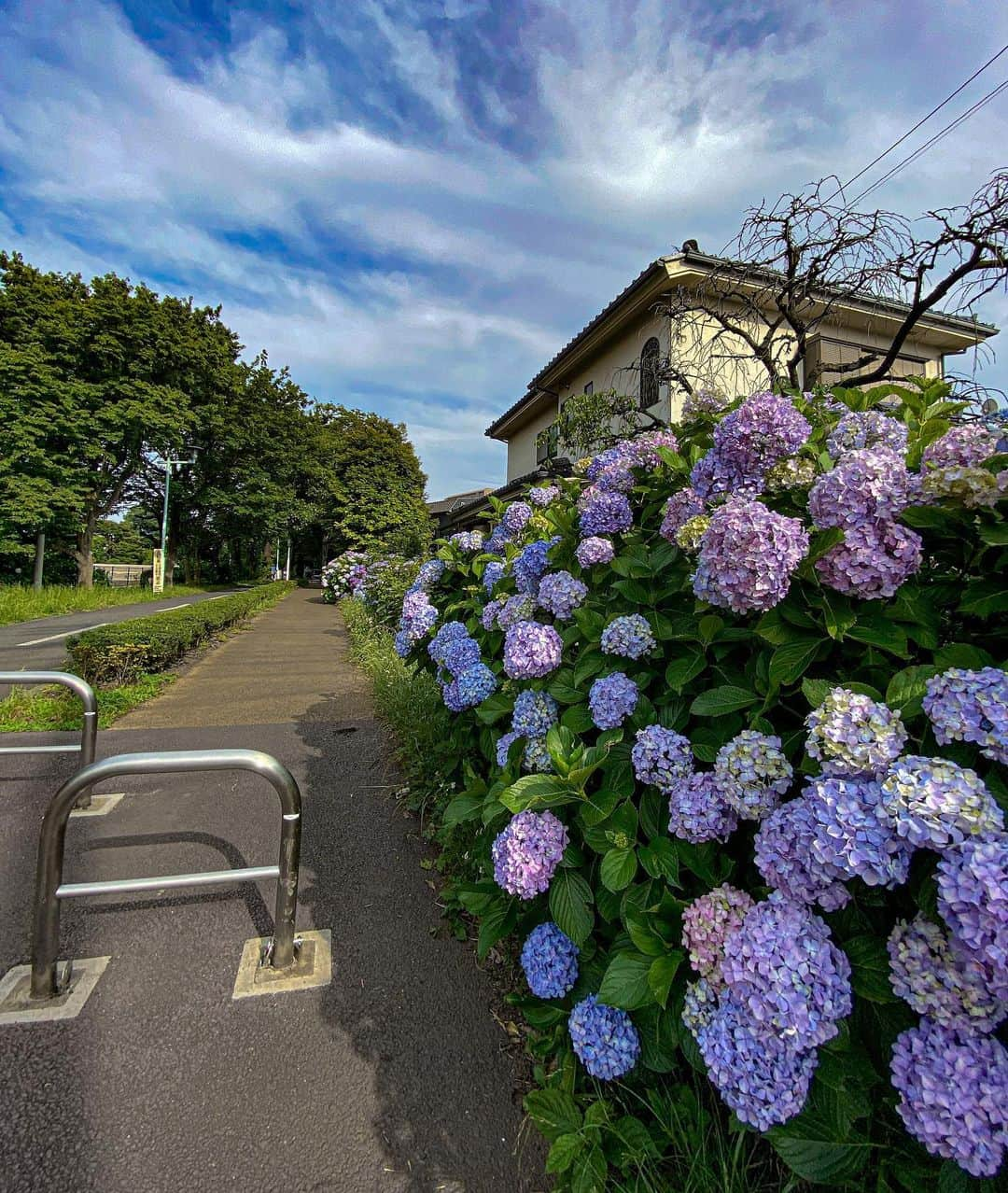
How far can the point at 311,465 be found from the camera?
31953mm

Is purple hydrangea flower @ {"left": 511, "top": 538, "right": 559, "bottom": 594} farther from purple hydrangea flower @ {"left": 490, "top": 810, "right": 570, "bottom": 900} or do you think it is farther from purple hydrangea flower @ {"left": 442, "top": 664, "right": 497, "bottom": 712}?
purple hydrangea flower @ {"left": 490, "top": 810, "right": 570, "bottom": 900}

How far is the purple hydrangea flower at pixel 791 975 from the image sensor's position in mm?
849

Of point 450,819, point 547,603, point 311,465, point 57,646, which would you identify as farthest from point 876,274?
point 311,465

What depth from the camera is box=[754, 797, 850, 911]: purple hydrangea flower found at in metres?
0.88

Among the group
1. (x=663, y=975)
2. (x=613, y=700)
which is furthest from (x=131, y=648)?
(x=663, y=975)

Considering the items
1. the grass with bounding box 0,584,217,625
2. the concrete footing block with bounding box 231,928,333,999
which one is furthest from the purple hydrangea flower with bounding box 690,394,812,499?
the grass with bounding box 0,584,217,625

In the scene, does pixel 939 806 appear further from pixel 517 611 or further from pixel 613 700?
pixel 517 611

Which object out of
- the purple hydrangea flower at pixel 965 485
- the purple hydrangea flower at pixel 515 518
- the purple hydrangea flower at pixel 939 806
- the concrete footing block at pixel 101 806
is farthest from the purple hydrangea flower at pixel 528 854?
the concrete footing block at pixel 101 806

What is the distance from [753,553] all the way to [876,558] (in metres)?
0.21

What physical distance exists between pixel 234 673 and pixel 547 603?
22.3 ft

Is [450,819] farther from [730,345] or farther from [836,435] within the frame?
[730,345]

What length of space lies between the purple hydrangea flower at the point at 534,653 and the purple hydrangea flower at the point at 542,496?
1053 mm

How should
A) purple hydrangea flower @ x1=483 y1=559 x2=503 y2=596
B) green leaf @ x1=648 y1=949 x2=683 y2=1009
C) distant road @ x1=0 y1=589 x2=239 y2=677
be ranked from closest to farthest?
green leaf @ x1=648 y1=949 x2=683 y2=1009 < purple hydrangea flower @ x1=483 y1=559 x2=503 y2=596 < distant road @ x1=0 y1=589 x2=239 y2=677

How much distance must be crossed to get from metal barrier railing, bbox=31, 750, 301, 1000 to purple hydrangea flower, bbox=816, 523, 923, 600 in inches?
68.6
